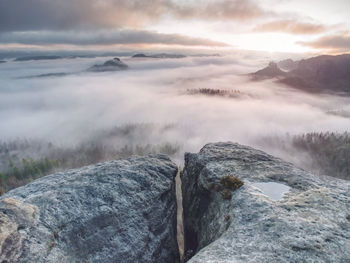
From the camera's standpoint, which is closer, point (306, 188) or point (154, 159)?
point (306, 188)

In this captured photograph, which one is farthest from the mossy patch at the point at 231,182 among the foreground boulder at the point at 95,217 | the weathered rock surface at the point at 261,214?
the foreground boulder at the point at 95,217

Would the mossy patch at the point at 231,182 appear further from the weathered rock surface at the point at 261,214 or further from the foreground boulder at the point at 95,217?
the foreground boulder at the point at 95,217

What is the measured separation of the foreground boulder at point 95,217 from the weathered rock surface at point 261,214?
4674 millimetres

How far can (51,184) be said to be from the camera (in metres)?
26.5

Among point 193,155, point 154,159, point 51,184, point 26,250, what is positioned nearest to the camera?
point 26,250

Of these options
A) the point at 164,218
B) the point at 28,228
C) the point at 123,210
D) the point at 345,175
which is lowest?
the point at 345,175

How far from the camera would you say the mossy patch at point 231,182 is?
25.5m

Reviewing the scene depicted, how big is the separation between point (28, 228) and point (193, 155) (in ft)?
77.8

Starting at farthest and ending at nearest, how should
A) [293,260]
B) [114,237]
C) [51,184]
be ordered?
[51,184] < [114,237] < [293,260]

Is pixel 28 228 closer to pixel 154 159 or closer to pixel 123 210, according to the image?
pixel 123 210

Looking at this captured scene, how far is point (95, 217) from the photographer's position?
73.9ft

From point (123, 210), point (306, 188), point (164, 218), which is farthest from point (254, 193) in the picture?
point (123, 210)

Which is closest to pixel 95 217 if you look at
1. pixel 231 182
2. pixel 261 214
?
pixel 231 182

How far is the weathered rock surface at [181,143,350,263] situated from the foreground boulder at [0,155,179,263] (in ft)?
15.3
